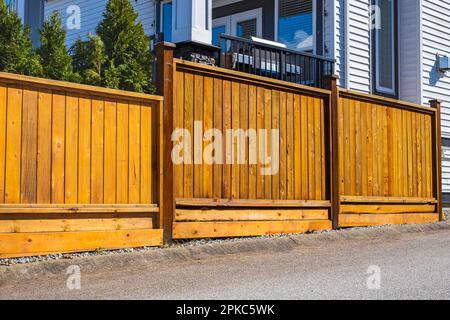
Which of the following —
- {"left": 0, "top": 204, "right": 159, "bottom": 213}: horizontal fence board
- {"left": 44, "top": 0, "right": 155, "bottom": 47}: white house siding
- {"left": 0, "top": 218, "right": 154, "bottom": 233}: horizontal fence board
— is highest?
{"left": 44, "top": 0, "right": 155, "bottom": 47}: white house siding

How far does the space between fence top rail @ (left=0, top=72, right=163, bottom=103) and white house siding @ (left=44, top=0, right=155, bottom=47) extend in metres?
10.2

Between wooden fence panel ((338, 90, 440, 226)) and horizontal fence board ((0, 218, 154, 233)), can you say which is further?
wooden fence panel ((338, 90, 440, 226))

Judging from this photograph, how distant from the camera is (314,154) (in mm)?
10156

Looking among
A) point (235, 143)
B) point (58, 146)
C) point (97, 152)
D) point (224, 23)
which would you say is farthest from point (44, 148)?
point (224, 23)

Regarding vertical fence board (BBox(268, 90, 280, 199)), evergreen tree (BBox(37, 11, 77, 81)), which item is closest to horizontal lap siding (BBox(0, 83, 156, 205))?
vertical fence board (BBox(268, 90, 280, 199))

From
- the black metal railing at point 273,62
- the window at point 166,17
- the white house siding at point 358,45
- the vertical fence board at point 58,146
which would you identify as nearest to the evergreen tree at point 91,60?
the black metal railing at point 273,62

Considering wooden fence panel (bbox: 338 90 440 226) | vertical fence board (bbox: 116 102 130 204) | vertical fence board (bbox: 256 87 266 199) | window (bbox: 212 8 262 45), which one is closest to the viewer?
vertical fence board (bbox: 116 102 130 204)

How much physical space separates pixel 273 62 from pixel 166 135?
6.32 m

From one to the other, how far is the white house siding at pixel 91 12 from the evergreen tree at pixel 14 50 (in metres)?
4.16

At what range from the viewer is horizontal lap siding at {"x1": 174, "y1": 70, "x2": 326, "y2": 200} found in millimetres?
8609

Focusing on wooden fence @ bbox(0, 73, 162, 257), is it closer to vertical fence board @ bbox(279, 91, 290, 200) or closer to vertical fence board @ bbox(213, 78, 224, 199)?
vertical fence board @ bbox(213, 78, 224, 199)
